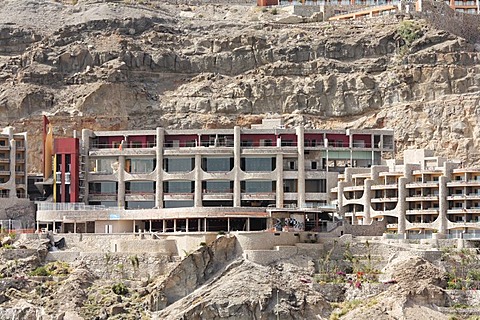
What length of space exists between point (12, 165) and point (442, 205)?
50.4 metres

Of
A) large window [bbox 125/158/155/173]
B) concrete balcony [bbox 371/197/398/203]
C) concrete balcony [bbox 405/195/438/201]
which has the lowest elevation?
concrete balcony [bbox 371/197/398/203]

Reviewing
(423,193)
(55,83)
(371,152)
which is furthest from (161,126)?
(423,193)

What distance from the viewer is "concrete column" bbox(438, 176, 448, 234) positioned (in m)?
157

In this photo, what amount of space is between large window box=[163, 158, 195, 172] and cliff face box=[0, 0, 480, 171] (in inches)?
661

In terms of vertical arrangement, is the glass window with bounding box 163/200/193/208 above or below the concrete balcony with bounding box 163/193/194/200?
below

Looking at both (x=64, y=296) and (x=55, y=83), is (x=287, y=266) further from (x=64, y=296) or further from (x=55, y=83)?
(x=55, y=83)

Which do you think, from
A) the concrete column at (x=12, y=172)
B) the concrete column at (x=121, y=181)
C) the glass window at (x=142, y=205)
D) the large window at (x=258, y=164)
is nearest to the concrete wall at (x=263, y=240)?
the large window at (x=258, y=164)

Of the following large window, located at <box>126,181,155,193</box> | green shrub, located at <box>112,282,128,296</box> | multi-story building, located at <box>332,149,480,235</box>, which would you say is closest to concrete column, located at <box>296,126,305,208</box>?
multi-story building, located at <box>332,149,480,235</box>

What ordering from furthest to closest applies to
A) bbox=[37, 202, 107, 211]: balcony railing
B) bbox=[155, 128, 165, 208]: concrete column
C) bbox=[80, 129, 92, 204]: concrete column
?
bbox=[80, 129, 92, 204]: concrete column, bbox=[155, 128, 165, 208]: concrete column, bbox=[37, 202, 107, 211]: balcony railing

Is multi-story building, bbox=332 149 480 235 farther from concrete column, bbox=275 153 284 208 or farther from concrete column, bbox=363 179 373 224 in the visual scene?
concrete column, bbox=275 153 284 208

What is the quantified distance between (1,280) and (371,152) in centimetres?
5007

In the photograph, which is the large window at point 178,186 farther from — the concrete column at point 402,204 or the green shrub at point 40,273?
the green shrub at point 40,273

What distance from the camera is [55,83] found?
189 meters

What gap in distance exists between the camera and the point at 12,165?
172 m
